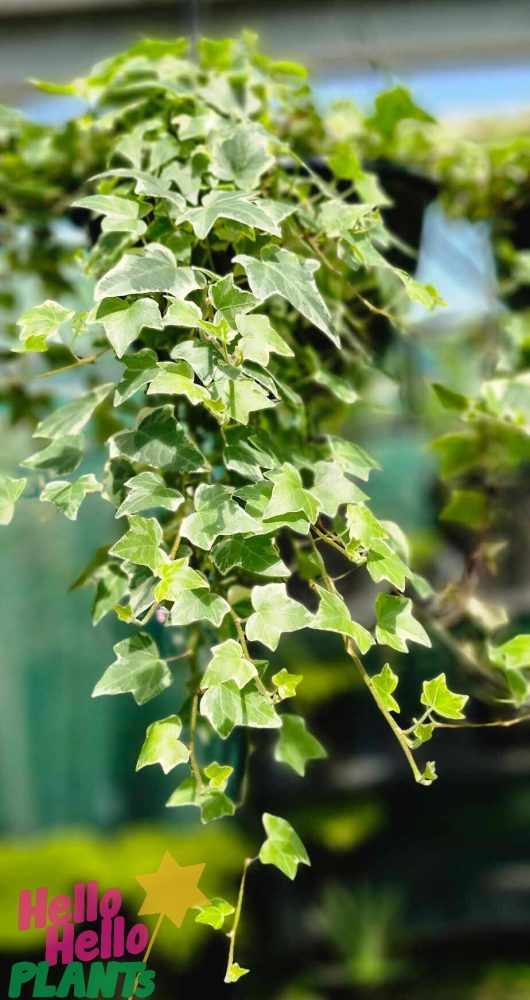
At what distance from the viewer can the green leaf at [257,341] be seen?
460mm

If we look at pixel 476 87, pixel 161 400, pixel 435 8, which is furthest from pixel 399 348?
pixel 476 87

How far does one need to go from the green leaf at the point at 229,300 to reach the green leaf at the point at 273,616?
0.15 meters

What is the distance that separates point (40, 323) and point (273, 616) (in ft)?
0.70

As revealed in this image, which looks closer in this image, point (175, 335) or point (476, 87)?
point (175, 335)

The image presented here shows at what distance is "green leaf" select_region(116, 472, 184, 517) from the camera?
1.54 ft

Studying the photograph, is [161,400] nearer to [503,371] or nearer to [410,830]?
[503,371]

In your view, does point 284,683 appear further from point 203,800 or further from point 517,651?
point 517,651

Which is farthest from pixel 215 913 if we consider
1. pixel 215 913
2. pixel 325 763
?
pixel 325 763

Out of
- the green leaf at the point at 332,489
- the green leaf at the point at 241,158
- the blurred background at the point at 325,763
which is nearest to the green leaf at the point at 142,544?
the green leaf at the point at 332,489

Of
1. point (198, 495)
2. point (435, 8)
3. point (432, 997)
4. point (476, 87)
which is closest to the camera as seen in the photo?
point (198, 495)

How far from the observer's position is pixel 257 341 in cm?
46

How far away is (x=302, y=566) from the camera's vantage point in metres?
0.60

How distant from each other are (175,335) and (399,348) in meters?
0.37

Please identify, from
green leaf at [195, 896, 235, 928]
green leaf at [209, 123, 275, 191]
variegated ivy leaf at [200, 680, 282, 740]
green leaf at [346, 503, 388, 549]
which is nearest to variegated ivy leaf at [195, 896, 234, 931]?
green leaf at [195, 896, 235, 928]
